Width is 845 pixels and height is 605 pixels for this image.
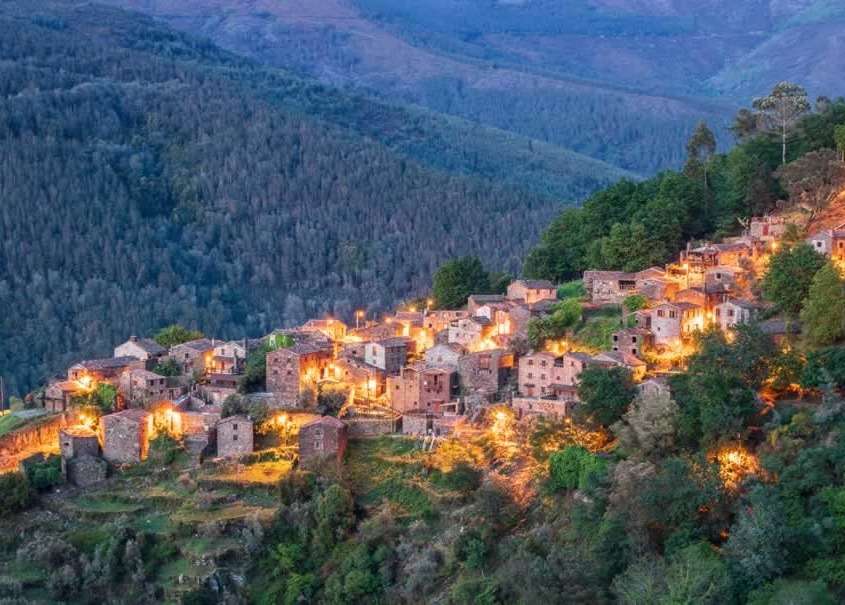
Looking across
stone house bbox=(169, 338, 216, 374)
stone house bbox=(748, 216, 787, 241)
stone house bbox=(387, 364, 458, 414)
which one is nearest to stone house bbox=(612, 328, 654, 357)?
stone house bbox=(387, 364, 458, 414)

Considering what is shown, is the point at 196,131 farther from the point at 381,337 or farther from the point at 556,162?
the point at 381,337

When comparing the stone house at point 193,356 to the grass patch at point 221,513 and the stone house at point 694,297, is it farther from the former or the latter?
the stone house at point 694,297

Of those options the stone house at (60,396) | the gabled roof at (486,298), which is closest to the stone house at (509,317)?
the gabled roof at (486,298)

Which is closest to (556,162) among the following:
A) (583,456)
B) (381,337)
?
(381,337)

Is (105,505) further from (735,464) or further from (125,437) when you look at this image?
(735,464)

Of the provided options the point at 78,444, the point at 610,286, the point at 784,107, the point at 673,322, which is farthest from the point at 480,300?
the point at 784,107

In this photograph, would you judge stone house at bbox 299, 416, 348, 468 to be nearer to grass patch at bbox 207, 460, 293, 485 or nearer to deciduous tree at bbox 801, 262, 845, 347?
grass patch at bbox 207, 460, 293, 485
